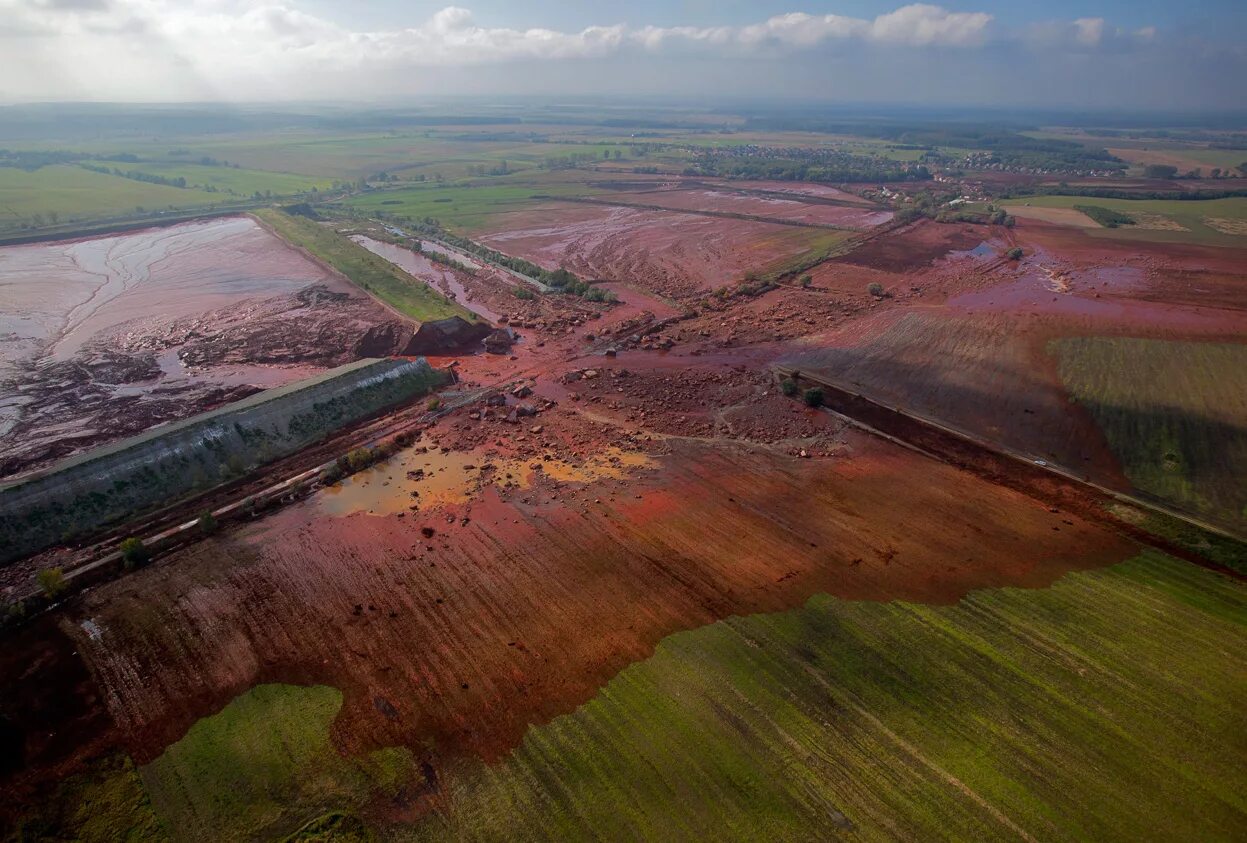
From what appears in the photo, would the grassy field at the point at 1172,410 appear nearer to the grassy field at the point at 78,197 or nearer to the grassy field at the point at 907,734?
the grassy field at the point at 907,734

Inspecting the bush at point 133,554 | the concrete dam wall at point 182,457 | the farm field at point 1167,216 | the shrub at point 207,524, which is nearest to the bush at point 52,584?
the bush at point 133,554

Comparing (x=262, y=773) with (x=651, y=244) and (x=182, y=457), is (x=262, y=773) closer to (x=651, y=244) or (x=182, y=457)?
(x=182, y=457)

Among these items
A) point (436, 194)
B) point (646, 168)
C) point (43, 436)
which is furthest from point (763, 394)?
point (646, 168)

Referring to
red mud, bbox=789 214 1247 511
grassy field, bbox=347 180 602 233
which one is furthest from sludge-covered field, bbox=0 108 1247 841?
grassy field, bbox=347 180 602 233

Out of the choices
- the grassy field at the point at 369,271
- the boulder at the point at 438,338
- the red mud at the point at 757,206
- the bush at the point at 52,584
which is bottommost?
the bush at the point at 52,584

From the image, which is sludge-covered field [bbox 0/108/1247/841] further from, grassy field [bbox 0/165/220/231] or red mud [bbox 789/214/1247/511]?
grassy field [bbox 0/165/220/231]
